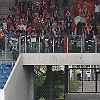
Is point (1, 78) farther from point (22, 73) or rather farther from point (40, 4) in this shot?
point (40, 4)

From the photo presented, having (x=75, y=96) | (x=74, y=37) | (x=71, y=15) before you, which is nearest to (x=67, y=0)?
(x=71, y=15)

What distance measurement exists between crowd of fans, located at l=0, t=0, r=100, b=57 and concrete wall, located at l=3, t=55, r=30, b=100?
94 cm

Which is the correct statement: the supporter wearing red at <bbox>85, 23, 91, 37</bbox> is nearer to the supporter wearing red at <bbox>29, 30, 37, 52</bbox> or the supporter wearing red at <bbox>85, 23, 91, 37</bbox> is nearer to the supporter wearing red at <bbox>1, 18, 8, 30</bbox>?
the supporter wearing red at <bbox>29, 30, 37, 52</bbox>

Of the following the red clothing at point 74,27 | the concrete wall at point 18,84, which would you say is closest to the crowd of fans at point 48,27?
the red clothing at point 74,27

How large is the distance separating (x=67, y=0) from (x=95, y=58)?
4728 millimetres

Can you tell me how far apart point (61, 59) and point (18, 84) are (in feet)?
6.73

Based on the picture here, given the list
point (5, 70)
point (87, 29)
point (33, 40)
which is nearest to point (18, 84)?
point (5, 70)

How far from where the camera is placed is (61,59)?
15.5 metres

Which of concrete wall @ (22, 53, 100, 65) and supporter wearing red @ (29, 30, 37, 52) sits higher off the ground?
supporter wearing red @ (29, 30, 37, 52)

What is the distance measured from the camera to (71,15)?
674 inches

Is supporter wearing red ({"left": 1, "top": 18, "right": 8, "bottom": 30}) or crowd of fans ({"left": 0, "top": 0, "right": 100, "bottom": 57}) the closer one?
crowd of fans ({"left": 0, "top": 0, "right": 100, "bottom": 57})

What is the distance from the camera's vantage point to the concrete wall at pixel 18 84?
12.7 metres

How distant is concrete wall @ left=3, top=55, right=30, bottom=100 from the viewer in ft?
41.8

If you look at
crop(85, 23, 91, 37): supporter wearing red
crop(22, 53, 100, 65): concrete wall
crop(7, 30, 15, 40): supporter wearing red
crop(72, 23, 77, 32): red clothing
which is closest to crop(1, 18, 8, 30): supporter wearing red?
crop(7, 30, 15, 40): supporter wearing red
